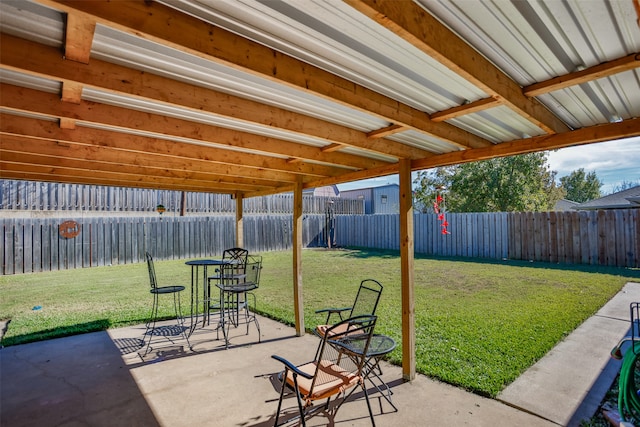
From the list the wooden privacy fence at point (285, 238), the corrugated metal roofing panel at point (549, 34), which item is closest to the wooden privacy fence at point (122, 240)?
the wooden privacy fence at point (285, 238)

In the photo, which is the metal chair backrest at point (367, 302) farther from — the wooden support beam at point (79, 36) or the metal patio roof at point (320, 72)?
the wooden support beam at point (79, 36)

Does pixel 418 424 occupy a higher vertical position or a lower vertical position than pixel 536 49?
lower

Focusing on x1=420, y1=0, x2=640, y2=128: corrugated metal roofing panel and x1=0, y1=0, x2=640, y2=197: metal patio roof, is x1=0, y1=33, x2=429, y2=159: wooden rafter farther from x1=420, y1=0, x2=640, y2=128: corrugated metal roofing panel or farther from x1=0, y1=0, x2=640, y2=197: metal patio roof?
x1=420, y1=0, x2=640, y2=128: corrugated metal roofing panel

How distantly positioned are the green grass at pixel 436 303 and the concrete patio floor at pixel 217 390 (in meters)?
0.27

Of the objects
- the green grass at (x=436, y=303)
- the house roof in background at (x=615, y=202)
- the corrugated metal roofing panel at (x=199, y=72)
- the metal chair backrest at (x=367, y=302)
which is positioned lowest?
the green grass at (x=436, y=303)

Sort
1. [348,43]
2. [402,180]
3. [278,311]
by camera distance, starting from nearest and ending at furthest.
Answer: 1. [348,43]
2. [402,180]
3. [278,311]

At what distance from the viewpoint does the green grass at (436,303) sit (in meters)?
3.77

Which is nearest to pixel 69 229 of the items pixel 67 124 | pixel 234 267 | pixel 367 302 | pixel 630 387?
pixel 234 267

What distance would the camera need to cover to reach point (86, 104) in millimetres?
2262

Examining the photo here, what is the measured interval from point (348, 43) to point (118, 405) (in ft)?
11.0

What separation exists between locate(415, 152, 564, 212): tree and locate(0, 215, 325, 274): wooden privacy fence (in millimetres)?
8879

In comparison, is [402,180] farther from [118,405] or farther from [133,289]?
[133,289]

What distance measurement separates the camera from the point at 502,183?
14.9 m

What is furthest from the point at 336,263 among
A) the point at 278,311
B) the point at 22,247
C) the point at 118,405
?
the point at 22,247
